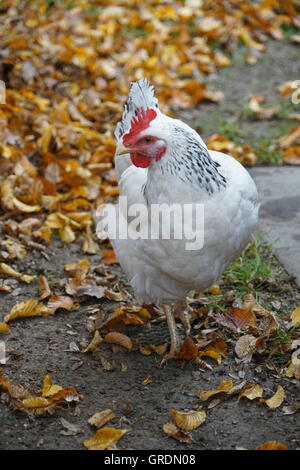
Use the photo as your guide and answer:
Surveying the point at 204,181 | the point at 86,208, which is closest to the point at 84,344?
the point at 204,181

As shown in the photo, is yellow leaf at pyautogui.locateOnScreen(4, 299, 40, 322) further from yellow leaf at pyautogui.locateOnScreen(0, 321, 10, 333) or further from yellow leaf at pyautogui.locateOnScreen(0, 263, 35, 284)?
yellow leaf at pyautogui.locateOnScreen(0, 263, 35, 284)

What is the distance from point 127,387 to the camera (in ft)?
9.10

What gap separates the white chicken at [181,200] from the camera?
253cm

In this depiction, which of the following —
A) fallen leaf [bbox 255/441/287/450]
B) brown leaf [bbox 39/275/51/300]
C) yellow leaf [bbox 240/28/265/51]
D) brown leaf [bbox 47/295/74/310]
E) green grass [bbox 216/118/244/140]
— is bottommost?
fallen leaf [bbox 255/441/287/450]

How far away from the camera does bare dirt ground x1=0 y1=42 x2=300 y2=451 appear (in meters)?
2.43

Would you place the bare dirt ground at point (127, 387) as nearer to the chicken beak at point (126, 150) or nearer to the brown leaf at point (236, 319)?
the brown leaf at point (236, 319)

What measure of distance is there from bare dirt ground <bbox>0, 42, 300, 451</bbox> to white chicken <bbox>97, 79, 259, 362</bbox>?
0.44 m

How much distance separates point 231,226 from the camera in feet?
8.50

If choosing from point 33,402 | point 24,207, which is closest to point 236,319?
point 33,402

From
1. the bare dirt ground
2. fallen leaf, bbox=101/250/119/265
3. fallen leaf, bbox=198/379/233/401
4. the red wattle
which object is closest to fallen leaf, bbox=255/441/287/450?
the bare dirt ground

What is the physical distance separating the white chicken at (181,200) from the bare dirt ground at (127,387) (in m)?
0.44

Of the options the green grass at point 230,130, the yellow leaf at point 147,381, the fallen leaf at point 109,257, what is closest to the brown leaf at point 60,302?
the fallen leaf at point 109,257

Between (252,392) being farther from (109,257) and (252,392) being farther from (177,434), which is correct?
(109,257)

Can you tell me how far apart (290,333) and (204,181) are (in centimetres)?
98
